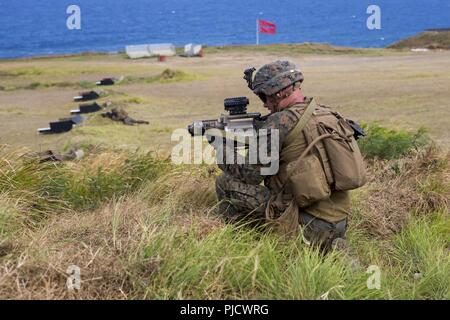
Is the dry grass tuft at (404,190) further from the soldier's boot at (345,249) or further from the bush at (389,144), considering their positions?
the soldier's boot at (345,249)

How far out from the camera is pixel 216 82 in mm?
25188

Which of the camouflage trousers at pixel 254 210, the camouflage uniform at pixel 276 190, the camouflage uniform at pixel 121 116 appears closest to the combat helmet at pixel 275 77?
the camouflage uniform at pixel 276 190

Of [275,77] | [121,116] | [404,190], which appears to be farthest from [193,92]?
[275,77]

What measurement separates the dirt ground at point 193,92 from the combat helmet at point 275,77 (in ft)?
14.7

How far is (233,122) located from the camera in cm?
521

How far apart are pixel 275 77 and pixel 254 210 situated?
103 centimetres

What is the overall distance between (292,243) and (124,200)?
5.62 ft

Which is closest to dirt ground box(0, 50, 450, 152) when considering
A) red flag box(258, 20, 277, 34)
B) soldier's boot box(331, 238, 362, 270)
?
soldier's boot box(331, 238, 362, 270)

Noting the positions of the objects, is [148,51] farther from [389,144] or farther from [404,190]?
[404,190]

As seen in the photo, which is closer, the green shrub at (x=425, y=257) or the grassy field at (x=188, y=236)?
the grassy field at (x=188, y=236)

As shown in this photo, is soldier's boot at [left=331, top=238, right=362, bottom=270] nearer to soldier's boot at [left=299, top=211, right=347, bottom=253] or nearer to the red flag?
soldier's boot at [left=299, top=211, right=347, bottom=253]

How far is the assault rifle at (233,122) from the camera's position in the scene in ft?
16.9

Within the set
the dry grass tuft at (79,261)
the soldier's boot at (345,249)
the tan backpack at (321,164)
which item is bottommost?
the soldier's boot at (345,249)

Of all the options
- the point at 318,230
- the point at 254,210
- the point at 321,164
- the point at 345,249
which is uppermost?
the point at 321,164
